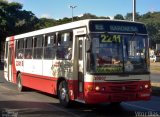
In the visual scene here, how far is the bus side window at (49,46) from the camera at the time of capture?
666 inches

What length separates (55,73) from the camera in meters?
16.6

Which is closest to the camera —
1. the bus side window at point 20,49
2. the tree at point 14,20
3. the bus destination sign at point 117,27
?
the bus destination sign at point 117,27

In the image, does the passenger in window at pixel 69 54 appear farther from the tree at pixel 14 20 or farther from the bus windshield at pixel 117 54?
the tree at pixel 14 20

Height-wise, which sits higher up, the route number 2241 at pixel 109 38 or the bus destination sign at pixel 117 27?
the bus destination sign at pixel 117 27

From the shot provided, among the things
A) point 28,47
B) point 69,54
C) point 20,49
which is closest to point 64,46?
point 69,54

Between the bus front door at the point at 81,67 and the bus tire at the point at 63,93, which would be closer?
the bus front door at the point at 81,67

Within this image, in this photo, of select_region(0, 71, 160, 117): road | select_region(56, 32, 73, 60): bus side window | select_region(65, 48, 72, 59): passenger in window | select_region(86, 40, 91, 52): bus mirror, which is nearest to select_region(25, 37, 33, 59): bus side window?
select_region(0, 71, 160, 117): road

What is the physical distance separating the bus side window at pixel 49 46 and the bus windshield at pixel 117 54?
11.6 ft

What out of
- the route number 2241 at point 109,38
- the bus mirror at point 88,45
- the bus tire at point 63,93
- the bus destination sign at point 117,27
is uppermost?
the bus destination sign at point 117,27

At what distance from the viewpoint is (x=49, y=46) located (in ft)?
57.1

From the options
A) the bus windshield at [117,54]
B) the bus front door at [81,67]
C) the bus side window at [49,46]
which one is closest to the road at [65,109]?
the bus front door at [81,67]

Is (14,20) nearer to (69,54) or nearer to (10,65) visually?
(10,65)

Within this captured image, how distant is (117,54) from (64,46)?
267 cm

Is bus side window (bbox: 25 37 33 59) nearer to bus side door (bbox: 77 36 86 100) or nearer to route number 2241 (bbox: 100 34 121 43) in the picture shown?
bus side door (bbox: 77 36 86 100)
